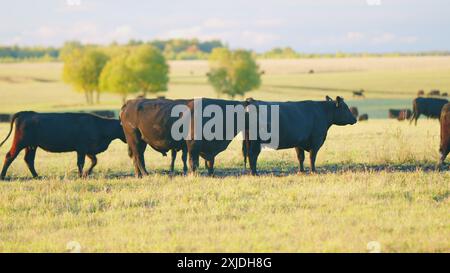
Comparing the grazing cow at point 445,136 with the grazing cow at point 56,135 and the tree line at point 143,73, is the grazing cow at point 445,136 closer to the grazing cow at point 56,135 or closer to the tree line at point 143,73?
the grazing cow at point 56,135

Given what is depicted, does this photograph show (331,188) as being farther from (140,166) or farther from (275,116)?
(140,166)

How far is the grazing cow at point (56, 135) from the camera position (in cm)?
1481

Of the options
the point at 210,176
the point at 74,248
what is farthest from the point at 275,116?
the point at 74,248

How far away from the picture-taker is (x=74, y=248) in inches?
311

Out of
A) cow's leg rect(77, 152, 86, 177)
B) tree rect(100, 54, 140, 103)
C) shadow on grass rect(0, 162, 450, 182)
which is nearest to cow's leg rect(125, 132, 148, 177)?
shadow on grass rect(0, 162, 450, 182)

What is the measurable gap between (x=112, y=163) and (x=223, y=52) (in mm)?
66610

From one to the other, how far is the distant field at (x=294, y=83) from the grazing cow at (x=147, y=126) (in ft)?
131

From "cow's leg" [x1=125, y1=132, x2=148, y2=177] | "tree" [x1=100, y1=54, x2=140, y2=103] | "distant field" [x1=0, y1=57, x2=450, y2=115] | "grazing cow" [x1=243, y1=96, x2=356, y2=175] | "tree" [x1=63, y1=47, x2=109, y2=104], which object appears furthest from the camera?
"tree" [x1=63, y1=47, x2=109, y2=104]

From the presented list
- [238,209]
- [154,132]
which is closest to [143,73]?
[154,132]

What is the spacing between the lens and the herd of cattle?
1447cm

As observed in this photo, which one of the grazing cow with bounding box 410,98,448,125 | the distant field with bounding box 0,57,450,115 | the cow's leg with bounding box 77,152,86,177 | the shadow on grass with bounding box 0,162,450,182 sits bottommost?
the distant field with bounding box 0,57,450,115

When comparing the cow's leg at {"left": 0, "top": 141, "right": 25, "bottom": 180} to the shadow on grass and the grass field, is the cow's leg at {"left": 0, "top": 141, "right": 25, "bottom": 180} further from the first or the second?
the grass field

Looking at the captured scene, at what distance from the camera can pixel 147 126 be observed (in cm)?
1496

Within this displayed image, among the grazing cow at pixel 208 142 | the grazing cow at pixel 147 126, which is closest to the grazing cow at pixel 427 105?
the grazing cow at pixel 208 142
